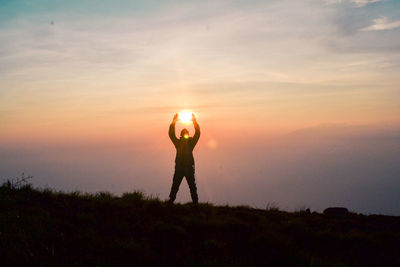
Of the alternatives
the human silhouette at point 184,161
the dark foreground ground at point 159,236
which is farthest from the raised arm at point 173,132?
the dark foreground ground at point 159,236

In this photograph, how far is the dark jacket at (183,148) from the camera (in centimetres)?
1405

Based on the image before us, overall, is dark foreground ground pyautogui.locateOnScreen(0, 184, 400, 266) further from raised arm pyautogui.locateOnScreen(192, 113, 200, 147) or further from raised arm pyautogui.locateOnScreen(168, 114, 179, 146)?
raised arm pyautogui.locateOnScreen(192, 113, 200, 147)

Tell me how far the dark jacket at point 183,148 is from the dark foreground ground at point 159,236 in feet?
7.03

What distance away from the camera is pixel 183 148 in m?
14.2

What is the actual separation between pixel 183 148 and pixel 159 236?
→ 17.5 ft

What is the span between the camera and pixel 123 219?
10211 millimetres

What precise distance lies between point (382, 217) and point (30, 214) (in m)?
11.2

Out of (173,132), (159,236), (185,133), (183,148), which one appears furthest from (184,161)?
(159,236)

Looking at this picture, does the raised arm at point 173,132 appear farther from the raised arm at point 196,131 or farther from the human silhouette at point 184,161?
the raised arm at point 196,131

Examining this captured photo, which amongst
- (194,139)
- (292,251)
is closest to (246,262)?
(292,251)

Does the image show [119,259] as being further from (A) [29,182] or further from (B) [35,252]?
(A) [29,182]

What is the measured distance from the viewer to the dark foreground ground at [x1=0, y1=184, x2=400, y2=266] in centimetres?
768

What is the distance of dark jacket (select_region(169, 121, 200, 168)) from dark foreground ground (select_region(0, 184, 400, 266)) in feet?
7.03

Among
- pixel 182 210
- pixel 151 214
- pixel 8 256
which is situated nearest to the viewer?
pixel 8 256
